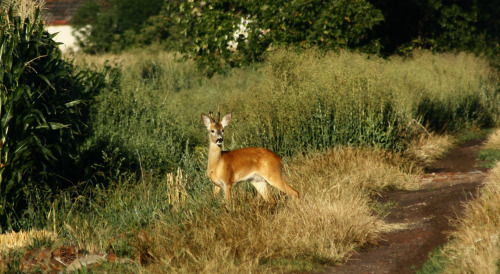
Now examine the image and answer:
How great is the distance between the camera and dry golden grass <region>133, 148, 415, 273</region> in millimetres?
8023

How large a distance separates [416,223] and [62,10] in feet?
140

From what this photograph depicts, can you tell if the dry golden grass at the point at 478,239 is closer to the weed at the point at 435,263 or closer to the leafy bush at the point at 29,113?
the weed at the point at 435,263

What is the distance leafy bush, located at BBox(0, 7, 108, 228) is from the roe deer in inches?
96.0

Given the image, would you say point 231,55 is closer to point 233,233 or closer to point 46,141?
point 46,141

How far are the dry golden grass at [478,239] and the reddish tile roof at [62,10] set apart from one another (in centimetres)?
4020

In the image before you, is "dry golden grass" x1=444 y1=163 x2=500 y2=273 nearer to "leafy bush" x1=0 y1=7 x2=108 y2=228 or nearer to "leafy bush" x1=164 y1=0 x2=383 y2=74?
"leafy bush" x1=0 y1=7 x2=108 y2=228

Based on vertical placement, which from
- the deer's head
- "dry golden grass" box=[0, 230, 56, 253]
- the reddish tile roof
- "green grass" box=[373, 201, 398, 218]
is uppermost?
the deer's head

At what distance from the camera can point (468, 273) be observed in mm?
7262

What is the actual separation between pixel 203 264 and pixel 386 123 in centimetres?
790


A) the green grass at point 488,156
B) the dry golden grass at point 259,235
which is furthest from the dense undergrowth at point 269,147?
the green grass at point 488,156

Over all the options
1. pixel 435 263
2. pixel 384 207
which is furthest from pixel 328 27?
pixel 435 263

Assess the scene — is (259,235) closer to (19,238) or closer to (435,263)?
(435,263)

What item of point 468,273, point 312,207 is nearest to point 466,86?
point 312,207

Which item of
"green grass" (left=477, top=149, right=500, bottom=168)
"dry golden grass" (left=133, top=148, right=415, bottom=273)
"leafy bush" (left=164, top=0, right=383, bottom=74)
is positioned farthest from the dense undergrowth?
"green grass" (left=477, top=149, right=500, bottom=168)
